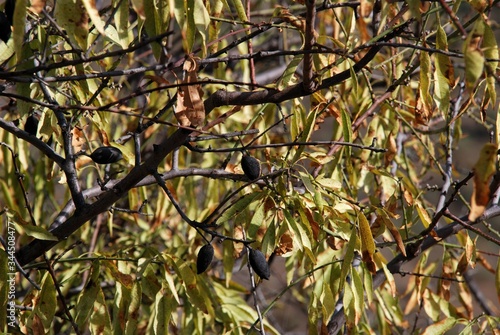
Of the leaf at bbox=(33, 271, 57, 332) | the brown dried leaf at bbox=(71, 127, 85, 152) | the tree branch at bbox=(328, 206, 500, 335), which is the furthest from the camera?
the tree branch at bbox=(328, 206, 500, 335)

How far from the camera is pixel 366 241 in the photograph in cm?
141

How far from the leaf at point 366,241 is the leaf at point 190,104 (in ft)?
1.28

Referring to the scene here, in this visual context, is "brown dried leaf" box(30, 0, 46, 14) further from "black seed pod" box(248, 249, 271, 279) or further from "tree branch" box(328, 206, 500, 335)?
"tree branch" box(328, 206, 500, 335)

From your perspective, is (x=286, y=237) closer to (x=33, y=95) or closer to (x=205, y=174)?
(x=205, y=174)

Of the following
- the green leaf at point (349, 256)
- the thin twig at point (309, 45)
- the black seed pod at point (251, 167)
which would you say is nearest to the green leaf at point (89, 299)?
the black seed pod at point (251, 167)

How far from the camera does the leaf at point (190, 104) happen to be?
1.22 metres

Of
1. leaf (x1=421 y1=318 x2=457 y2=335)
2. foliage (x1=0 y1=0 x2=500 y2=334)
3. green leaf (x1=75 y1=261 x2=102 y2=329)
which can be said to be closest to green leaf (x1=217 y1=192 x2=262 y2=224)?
foliage (x1=0 y1=0 x2=500 y2=334)

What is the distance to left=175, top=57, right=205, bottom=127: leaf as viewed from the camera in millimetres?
1224

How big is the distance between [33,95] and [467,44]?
3.52 ft

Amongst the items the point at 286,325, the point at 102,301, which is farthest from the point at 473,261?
the point at 286,325

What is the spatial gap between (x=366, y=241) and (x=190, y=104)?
1.50ft

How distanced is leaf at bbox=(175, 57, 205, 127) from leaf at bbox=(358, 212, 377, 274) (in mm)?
392

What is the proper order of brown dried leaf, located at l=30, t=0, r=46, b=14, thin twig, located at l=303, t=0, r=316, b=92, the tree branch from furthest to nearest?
the tree branch, thin twig, located at l=303, t=0, r=316, b=92, brown dried leaf, located at l=30, t=0, r=46, b=14

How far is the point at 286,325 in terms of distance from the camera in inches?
155
